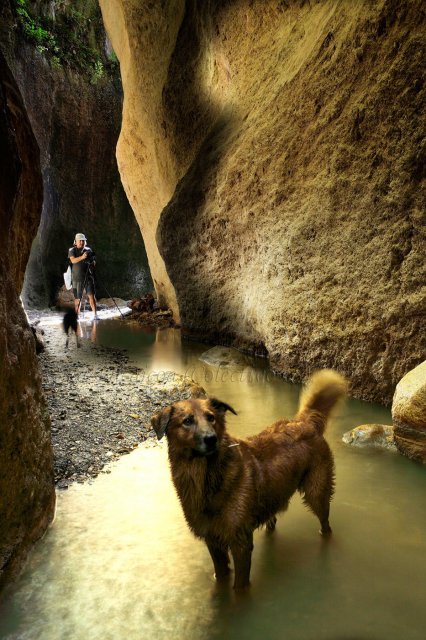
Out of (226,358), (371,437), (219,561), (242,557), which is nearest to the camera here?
(242,557)

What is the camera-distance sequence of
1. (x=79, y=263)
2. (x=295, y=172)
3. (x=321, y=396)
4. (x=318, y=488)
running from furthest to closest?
(x=79, y=263) → (x=295, y=172) → (x=321, y=396) → (x=318, y=488)

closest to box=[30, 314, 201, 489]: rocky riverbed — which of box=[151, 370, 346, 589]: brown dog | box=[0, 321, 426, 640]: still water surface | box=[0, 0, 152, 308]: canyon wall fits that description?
box=[0, 321, 426, 640]: still water surface

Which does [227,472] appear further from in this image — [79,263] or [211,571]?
[79,263]

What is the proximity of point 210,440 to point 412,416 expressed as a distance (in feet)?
8.57

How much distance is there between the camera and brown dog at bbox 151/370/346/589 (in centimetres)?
253

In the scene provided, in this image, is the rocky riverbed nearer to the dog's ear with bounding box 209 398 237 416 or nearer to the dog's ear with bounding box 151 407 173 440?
the dog's ear with bounding box 151 407 173 440

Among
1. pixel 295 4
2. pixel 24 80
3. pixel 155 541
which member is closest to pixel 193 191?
pixel 295 4

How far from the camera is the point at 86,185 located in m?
21.5

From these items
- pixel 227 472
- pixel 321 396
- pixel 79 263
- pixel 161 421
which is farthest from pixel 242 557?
pixel 79 263

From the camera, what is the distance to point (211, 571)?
9.90ft

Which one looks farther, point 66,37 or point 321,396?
point 66,37

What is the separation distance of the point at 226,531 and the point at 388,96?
523 centimetres

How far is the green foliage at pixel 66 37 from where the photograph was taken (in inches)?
726

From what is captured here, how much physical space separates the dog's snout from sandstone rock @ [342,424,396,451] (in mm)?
2811
